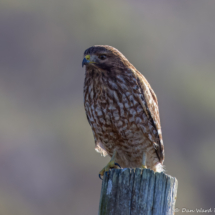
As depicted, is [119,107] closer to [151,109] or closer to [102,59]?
[151,109]

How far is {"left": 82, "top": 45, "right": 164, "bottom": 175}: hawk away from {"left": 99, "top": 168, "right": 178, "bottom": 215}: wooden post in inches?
54.8

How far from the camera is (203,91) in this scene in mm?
33781

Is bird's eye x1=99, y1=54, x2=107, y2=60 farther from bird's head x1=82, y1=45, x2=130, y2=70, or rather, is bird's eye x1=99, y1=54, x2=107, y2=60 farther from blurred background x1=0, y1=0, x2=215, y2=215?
blurred background x1=0, y1=0, x2=215, y2=215

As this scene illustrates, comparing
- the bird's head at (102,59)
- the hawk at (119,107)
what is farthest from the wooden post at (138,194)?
the bird's head at (102,59)

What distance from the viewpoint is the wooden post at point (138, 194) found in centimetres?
429

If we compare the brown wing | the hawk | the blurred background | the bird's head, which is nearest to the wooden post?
the hawk

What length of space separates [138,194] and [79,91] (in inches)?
1126

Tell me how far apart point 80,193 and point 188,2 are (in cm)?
3202

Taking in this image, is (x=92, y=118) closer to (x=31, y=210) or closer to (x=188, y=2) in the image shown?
(x=31, y=210)

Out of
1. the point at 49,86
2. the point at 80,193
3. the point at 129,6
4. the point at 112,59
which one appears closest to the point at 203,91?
the point at 49,86

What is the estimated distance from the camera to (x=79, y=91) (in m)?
32.8

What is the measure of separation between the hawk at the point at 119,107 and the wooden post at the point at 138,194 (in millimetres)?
1392

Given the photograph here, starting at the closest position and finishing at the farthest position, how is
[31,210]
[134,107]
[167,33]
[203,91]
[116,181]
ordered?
[116,181], [134,107], [31,210], [203,91], [167,33]

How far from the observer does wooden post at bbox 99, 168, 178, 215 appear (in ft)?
14.1
